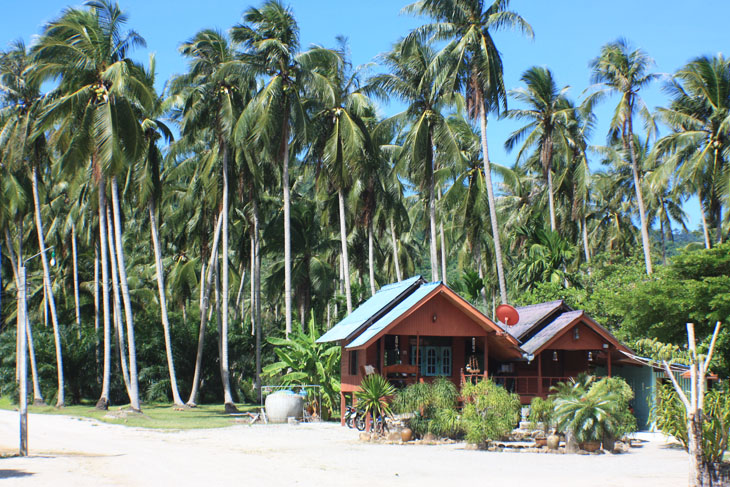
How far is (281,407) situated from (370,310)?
5.16m

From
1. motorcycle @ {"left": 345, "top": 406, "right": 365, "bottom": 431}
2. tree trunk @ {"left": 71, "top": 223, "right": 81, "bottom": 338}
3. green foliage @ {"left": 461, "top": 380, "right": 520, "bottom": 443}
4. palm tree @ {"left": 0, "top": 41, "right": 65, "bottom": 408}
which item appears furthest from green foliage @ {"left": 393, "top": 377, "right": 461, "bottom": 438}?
tree trunk @ {"left": 71, "top": 223, "right": 81, "bottom": 338}

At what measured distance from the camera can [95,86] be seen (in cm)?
2950

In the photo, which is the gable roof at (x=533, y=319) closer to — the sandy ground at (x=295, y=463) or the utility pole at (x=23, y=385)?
the sandy ground at (x=295, y=463)

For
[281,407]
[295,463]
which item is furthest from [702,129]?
[295,463]

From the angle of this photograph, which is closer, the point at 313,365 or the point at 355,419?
the point at 355,419

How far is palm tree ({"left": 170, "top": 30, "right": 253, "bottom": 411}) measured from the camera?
32.8 m

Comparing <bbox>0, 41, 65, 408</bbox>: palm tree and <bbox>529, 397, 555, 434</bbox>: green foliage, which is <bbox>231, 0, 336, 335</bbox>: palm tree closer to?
<bbox>0, 41, 65, 408</bbox>: palm tree

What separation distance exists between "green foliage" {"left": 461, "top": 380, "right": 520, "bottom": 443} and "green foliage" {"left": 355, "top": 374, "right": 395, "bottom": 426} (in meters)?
2.37

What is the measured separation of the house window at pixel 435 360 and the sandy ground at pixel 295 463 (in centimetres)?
433

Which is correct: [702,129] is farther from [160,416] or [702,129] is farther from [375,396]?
[160,416]

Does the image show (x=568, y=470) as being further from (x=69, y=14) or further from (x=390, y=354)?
(x=69, y=14)

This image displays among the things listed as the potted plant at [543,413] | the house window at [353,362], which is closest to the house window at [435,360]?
the house window at [353,362]

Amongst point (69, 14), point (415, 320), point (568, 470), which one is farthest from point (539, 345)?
point (69, 14)

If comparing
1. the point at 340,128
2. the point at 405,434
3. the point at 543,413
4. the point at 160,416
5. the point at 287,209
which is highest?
the point at 340,128
